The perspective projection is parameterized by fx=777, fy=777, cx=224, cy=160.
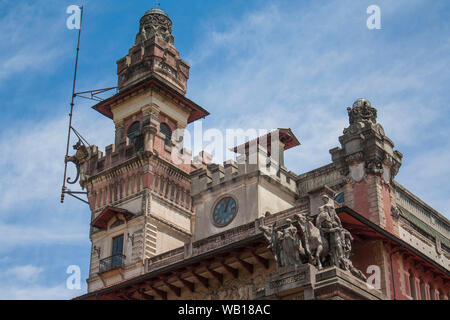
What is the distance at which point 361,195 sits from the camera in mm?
49125

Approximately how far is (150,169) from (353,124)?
54.7ft

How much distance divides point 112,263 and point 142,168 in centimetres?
773

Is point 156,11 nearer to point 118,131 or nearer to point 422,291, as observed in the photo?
point 118,131

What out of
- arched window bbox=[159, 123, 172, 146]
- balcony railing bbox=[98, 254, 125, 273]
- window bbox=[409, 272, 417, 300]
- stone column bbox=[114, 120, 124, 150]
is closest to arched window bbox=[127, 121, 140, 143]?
stone column bbox=[114, 120, 124, 150]

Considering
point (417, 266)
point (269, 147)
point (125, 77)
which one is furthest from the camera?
point (125, 77)

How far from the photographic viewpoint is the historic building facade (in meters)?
33.2

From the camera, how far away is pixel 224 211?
55.7 m

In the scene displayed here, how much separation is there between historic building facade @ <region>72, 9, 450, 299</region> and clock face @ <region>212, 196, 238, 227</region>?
96 millimetres

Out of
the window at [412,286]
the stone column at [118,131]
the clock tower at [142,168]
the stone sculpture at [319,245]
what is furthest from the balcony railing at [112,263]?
the stone sculpture at [319,245]

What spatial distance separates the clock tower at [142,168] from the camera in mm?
57250

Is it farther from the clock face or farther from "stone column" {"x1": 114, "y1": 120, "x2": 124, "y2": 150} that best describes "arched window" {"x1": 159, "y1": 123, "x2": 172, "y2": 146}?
the clock face

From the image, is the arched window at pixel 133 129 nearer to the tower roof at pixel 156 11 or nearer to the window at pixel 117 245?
the window at pixel 117 245
